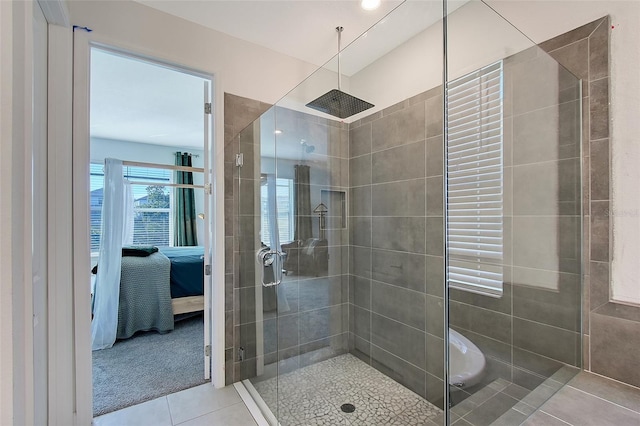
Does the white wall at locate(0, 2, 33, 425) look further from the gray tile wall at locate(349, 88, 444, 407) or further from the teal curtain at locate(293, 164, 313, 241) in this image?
the gray tile wall at locate(349, 88, 444, 407)

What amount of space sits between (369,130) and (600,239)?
4.82 ft

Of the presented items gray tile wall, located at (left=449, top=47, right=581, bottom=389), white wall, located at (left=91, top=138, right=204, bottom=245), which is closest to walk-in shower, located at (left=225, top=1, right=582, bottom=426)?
gray tile wall, located at (left=449, top=47, right=581, bottom=389)

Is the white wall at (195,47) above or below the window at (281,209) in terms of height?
above

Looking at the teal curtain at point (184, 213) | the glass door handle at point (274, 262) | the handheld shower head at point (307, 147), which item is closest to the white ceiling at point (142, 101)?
the teal curtain at point (184, 213)

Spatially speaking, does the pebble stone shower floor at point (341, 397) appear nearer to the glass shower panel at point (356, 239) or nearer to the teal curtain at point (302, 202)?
the glass shower panel at point (356, 239)

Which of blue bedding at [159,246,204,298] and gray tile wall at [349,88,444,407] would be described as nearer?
gray tile wall at [349,88,444,407]

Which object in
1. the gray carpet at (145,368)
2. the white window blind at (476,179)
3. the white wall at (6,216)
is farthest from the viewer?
the gray carpet at (145,368)

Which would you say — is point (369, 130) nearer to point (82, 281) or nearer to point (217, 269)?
point (217, 269)

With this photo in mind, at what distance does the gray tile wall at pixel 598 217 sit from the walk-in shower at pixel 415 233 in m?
0.04

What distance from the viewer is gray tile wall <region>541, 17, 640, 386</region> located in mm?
1181

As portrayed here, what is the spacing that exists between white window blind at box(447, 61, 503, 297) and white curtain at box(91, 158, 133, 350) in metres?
3.08

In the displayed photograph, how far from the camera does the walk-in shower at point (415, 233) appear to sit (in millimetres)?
1335

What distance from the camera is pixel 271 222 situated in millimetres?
2051

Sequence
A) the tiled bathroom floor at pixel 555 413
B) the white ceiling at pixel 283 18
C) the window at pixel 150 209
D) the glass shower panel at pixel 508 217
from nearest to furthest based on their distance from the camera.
Result: the tiled bathroom floor at pixel 555 413 < the glass shower panel at pixel 508 217 < the white ceiling at pixel 283 18 < the window at pixel 150 209
